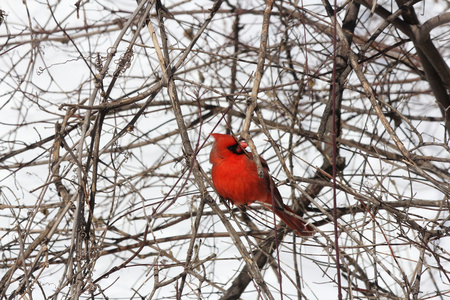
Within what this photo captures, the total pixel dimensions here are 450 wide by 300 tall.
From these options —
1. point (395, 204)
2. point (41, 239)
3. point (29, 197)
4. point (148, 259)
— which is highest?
point (29, 197)

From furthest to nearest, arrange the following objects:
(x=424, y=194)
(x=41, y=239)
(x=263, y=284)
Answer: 1. (x=424, y=194)
2. (x=41, y=239)
3. (x=263, y=284)

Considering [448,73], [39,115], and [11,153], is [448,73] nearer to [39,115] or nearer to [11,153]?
[11,153]

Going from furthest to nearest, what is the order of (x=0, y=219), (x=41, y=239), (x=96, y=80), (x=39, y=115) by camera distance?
1. (x=39, y=115)
2. (x=0, y=219)
3. (x=41, y=239)
4. (x=96, y=80)

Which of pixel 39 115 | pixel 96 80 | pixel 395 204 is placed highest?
pixel 39 115

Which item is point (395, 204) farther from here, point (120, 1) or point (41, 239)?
point (120, 1)

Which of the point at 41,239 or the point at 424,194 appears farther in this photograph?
the point at 424,194

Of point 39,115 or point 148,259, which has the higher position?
point 39,115

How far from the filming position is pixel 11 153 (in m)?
3.20

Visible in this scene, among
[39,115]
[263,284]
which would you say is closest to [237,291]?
[263,284]

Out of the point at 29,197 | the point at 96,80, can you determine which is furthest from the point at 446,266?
the point at 29,197

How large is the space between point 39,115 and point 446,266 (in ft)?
11.0

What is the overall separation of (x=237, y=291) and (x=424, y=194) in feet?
6.10

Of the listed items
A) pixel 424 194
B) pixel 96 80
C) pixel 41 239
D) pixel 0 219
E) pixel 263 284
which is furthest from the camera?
pixel 424 194

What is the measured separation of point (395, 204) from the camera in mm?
2439
